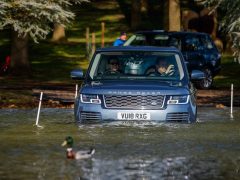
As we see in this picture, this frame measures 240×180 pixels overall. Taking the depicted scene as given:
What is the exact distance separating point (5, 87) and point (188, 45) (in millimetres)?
6652

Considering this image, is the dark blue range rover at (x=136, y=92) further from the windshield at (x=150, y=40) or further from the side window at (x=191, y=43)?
the side window at (x=191, y=43)

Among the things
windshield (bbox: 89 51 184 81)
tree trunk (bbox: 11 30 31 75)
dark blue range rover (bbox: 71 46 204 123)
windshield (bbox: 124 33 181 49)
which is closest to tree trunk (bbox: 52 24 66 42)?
tree trunk (bbox: 11 30 31 75)

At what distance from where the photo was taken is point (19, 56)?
3966 cm

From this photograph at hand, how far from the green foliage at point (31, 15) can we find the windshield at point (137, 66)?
9.76 metres

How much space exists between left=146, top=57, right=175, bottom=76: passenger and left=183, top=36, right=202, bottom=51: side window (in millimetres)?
13982

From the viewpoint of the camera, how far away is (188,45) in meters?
33.2

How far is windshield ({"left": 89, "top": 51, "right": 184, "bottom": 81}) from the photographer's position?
18.8 meters

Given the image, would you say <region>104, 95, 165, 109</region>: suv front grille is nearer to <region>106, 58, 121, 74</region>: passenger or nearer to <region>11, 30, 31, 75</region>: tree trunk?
<region>106, 58, 121, 74</region>: passenger

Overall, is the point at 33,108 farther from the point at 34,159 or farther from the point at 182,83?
the point at 34,159

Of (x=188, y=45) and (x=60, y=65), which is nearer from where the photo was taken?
(x=188, y=45)

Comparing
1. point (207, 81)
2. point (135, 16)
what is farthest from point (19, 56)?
point (135, 16)

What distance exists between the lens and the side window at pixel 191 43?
3303 centimetres

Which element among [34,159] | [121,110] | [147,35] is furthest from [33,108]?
[34,159]

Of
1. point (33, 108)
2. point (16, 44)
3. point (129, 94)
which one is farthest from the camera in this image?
point (16, 44)
